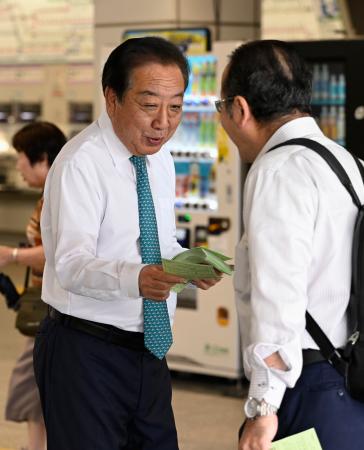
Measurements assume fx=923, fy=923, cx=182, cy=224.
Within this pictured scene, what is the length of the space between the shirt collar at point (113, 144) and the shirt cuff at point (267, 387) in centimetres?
93

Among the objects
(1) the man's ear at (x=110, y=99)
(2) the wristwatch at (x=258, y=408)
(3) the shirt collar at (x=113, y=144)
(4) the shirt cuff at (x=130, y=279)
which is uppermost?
(1) the man's ear at (x=110, y=99)

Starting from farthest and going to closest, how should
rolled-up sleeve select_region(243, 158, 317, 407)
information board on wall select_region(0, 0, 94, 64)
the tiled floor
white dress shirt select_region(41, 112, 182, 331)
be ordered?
information board on wall select_region(0, 0, 94, 64)
the tiled floor
white dress shirt select_region(41, 112, 182, 331)
rolled-up sleeve select_region(243, 158, 317, 407)

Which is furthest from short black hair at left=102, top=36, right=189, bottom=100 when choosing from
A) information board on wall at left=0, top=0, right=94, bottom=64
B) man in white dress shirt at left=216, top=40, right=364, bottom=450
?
information board on wall at left=0, top=0, right=94, bottom=64

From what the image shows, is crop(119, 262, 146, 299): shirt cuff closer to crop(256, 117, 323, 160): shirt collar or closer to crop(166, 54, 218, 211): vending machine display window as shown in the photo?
crop(256, 117, 323, 160): shirt collar

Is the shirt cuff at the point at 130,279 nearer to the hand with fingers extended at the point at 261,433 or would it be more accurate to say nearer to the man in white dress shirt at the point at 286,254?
the man in white dress shirt at the point at 286,254

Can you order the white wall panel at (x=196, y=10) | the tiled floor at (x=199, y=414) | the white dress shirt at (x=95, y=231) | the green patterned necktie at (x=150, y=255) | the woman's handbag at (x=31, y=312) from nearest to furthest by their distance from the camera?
the white dress shirt at (x=95, y=231), the green patterned necktie at (x=150, y=255), the woman's handbag at (x=31, y=312), the tiled floor at (x=199, y=414), the white wall panel at (x=196, y=10)

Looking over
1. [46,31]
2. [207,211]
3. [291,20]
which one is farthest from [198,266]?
[46,31]

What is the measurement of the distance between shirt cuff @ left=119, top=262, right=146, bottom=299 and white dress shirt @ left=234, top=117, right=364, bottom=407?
1.04 feet

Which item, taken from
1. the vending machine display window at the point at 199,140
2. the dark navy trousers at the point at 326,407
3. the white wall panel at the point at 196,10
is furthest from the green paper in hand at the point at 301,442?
the white wall panel at the point at 196,10

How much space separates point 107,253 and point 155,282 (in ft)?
1.06

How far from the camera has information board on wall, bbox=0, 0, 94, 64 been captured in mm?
12414

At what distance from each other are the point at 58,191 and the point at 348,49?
337cm

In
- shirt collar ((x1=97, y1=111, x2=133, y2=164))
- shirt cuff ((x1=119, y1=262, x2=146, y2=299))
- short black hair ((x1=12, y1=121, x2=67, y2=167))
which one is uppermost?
shirt collar ((x1=97, y1=111, x2=133, y2=164))

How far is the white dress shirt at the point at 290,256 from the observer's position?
6.90 ft
